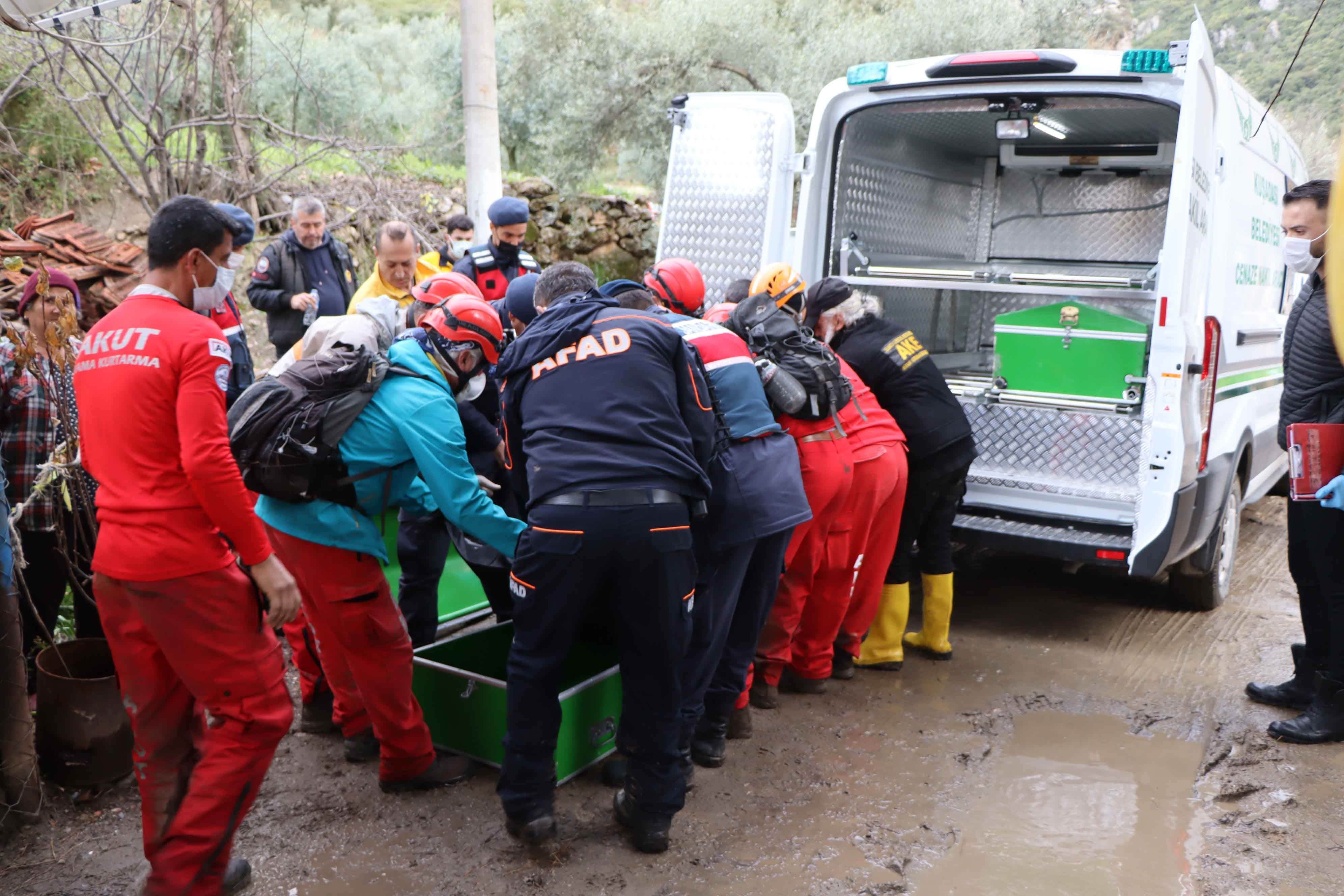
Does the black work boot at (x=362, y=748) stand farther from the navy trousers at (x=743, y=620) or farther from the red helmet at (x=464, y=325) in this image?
the red helmet at (x=464, y=325)

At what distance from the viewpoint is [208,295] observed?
2748mm

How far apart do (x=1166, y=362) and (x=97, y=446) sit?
405 centimetres

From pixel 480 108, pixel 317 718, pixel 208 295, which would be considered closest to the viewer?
pixel 208 295

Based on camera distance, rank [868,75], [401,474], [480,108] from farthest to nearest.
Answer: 1. [480,108]
2. [868,75]
3. [401,474]

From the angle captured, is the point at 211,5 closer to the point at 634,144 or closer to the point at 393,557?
the point at 393,557

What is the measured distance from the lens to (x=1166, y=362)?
441cm

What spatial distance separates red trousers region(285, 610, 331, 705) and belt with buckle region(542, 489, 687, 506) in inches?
62.6

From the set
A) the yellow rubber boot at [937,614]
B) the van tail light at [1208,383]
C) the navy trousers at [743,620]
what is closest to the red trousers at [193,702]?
the navy trousers at [743,620]

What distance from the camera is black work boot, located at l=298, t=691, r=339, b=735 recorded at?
4023 millimetres

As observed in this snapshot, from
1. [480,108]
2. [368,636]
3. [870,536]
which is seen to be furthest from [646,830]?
[480,108]

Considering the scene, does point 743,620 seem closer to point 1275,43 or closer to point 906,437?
point 906,437

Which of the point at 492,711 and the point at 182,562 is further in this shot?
the point at 492,711

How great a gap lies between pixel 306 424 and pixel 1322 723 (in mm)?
3978

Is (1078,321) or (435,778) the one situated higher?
(1078,321)
